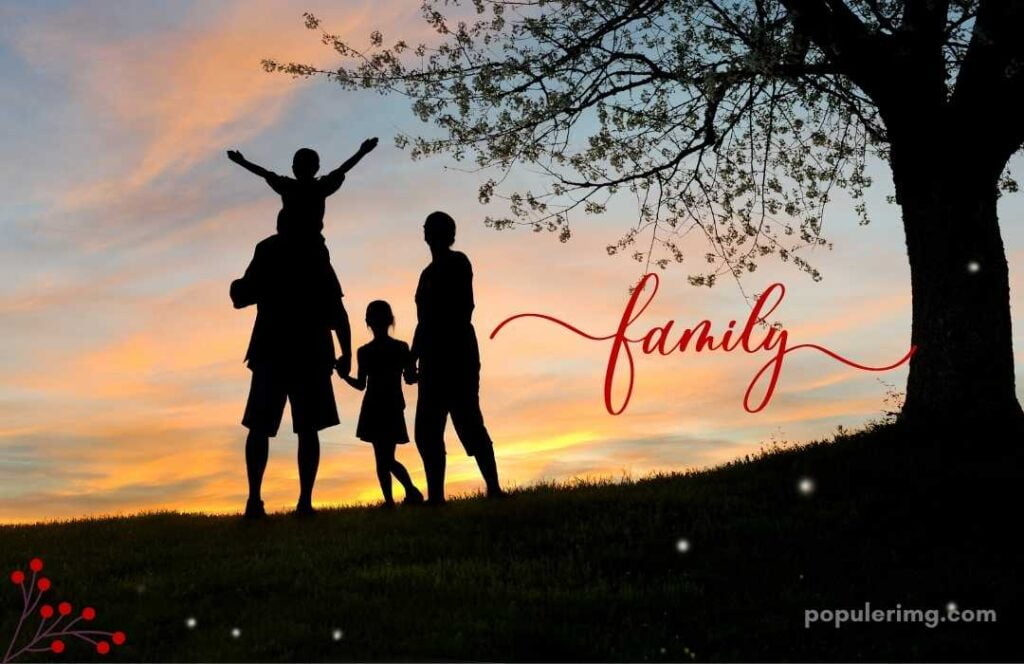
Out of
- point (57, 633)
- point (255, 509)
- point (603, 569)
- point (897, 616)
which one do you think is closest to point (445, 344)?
point (255, 509)

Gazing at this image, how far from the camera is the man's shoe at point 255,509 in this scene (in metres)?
13.9

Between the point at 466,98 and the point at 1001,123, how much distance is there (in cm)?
793

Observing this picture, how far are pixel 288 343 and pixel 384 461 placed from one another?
104 inches

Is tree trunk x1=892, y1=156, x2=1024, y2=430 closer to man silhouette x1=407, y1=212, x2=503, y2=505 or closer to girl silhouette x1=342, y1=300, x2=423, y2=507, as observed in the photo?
man silhouette x1=407, y1=212, x2=503, y2=505

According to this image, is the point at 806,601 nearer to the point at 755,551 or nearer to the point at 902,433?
the point at 755,551

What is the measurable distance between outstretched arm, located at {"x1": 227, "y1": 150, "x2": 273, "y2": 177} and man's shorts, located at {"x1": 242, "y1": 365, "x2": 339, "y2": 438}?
2307 millimetres

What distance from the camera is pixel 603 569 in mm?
11133

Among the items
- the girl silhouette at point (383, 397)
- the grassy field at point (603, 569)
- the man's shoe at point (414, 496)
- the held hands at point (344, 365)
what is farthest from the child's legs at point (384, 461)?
the held hands at point (344, 365)

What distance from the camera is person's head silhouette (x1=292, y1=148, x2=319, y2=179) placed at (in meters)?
13.2

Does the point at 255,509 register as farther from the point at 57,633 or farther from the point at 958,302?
the point at 958,302

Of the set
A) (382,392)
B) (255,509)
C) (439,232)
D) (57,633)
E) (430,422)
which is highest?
(439,232)

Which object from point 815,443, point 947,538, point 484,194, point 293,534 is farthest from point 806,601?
point 484,194

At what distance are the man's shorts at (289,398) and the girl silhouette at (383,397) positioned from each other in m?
1.58

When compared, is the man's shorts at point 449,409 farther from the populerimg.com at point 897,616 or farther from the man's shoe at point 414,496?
the populerimg.com at point 897,616
